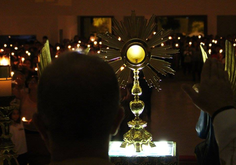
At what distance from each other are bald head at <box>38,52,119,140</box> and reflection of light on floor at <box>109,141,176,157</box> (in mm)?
1604

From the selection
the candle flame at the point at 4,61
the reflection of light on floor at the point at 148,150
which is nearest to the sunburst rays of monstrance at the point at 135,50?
the reflection of light on floor at the point at 148,150

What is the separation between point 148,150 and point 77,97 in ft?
5.81

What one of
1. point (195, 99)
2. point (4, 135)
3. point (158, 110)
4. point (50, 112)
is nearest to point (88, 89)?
point (50, 112)

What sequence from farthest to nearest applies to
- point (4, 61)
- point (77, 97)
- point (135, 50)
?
point (135, 50) < point (4, 61) < point (77, 97)

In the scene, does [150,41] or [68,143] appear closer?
[68,143]

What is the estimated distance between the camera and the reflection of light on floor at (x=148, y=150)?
2570 millimetres

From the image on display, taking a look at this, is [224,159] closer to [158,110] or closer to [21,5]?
[158,110]

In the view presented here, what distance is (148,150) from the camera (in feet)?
8.71

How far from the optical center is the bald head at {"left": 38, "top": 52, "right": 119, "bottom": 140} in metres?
0.95

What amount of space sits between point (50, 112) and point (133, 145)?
1760 mm

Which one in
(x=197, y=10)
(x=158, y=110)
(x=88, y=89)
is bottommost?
(x=158, y=110)

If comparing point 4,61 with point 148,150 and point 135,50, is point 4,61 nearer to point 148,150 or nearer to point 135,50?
point 135,50

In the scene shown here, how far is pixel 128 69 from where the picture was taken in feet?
8.71

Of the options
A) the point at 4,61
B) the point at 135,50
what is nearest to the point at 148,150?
the point at 135,50
